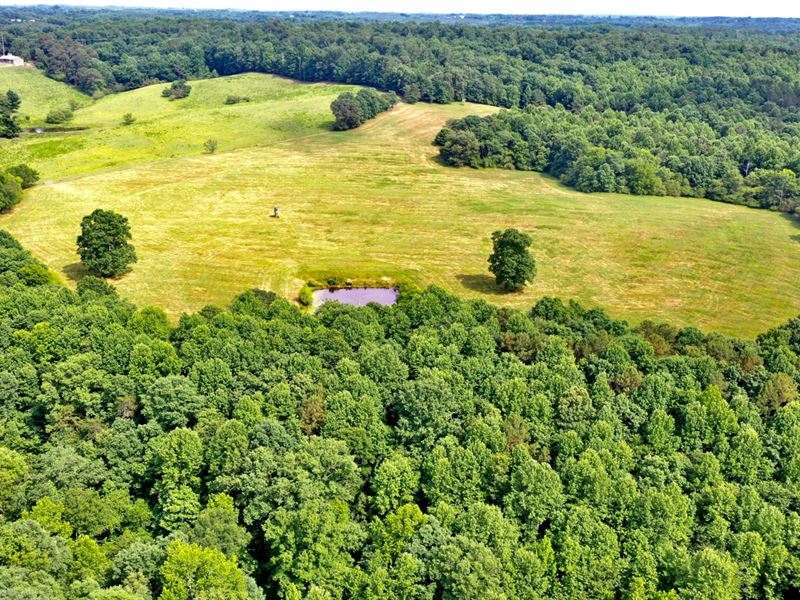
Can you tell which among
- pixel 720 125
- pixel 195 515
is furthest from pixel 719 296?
pixel 720 125

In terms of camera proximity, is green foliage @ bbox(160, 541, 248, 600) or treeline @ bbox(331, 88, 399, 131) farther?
treeline @ bbox(331, 88, 399, 131)

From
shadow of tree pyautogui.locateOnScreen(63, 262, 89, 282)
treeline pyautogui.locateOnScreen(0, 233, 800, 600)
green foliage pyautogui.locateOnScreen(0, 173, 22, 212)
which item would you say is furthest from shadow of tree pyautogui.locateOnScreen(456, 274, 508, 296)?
green foliage pyautogui.locateOnScreen(0, 173, 22, 212)

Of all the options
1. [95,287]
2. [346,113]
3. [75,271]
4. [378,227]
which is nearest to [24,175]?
[75,271]

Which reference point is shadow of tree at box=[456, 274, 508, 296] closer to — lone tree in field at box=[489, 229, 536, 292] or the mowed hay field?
the mowed hay field

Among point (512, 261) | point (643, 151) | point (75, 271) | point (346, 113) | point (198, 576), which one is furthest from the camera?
point (346, 113)

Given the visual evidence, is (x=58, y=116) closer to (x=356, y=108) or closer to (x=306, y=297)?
(x=356, y=108)

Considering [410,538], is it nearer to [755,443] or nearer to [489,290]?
[755,443]
